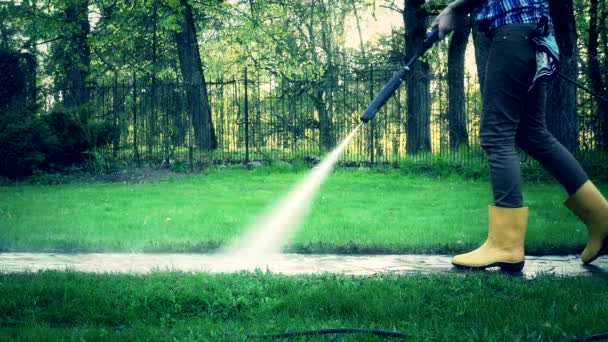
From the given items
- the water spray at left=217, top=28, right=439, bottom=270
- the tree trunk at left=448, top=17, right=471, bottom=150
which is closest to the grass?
the water spray at left=217, top=28, right=439, bottom=270

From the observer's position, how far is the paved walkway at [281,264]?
199 inches

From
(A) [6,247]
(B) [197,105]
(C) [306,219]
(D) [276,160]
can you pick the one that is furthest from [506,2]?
(B) [197,105]

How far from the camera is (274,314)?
3695 mm

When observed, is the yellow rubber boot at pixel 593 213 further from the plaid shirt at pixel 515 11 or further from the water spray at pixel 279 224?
the water spray at pixel 279 224

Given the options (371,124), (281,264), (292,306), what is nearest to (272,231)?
(281,264)

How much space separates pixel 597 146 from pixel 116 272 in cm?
1331

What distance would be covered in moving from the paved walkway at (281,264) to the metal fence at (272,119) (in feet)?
37.7

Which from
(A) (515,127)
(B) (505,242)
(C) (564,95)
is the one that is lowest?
(B) (505,242)

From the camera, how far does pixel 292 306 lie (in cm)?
378

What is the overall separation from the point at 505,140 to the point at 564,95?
10345 millimetres

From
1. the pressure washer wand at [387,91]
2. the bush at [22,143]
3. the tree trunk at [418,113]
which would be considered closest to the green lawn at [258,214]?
the pressure washer wand at [387,91]

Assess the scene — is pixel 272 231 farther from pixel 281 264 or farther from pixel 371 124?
pixel 371 124

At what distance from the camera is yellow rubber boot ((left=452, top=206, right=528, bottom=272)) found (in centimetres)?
494

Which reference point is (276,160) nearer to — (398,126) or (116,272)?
(398,126)
